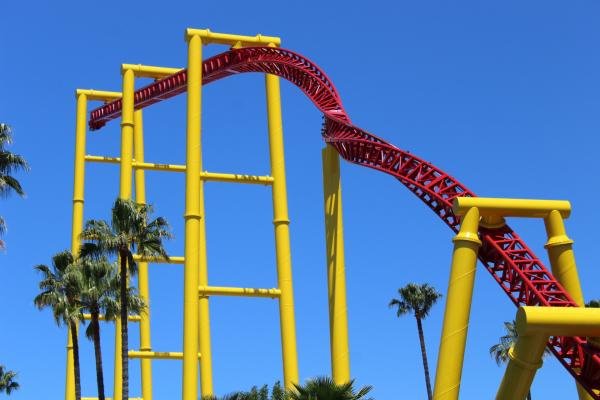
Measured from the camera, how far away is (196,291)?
4059cm

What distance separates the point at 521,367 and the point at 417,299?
39.7 meters

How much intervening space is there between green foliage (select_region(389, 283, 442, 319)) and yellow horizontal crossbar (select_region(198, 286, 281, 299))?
26.3m

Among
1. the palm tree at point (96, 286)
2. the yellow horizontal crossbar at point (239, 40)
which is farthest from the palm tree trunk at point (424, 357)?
the palm tree at point (96, 286)

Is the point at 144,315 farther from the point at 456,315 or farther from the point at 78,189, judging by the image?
the point at 456,315

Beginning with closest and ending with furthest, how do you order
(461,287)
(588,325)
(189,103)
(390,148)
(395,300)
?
(588,325), (461,287), (390,148), (189,103), (395,300)

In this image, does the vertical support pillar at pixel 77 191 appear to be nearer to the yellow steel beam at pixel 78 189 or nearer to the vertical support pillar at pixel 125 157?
the yellow steel beam at pixel 78 189

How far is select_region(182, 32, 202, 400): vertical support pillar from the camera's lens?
39.6m

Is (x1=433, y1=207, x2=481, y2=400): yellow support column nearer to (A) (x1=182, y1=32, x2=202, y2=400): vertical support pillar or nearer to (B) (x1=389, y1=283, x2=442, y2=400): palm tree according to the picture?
(A) (x1=182, y1=32, x2=202, y2=400): vertical support pillar

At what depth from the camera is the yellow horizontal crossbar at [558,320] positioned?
83.6ft

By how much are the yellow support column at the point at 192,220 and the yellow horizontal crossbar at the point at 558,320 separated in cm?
1658

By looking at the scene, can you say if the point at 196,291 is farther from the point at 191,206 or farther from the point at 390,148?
the point at 390,148

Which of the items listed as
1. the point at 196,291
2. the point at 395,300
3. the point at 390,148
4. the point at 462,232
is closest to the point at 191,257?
the point at 196,291

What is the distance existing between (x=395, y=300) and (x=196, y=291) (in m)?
29.0

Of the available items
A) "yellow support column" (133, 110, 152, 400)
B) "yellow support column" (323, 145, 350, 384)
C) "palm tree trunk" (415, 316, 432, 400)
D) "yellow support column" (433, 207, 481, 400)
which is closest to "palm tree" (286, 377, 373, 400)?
"yellow support column" (433, 207, 481, 400)
